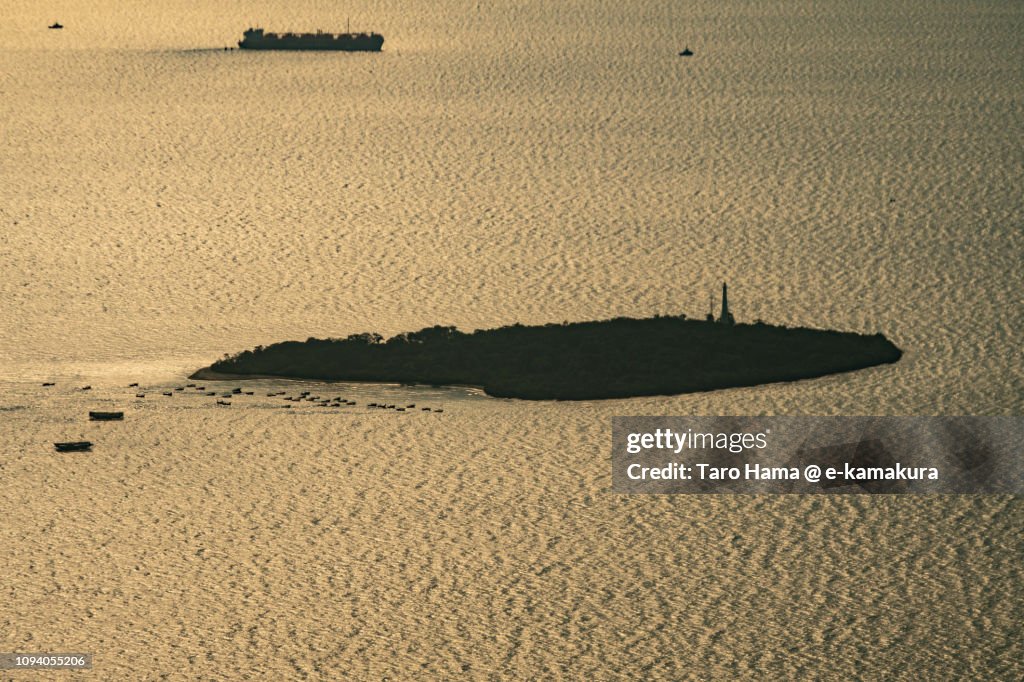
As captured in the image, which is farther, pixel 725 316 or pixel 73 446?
pixel 725 316

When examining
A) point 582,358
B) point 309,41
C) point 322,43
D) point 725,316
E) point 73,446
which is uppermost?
point 309,41

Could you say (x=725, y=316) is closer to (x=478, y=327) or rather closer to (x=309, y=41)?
(x=478, y=327)

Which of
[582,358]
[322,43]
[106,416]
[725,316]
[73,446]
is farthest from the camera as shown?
[322,43]

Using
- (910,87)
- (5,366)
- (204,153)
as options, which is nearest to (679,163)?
(204,153)

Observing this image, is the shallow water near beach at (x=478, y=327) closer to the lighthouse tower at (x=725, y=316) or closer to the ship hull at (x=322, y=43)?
the lighthouse tower at (x=725, y=316)

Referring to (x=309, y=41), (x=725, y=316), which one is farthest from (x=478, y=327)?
(x=309, y=41)

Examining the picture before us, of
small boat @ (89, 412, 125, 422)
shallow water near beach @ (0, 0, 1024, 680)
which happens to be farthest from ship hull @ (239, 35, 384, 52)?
small boat @ (89, 412, 125, 422)
